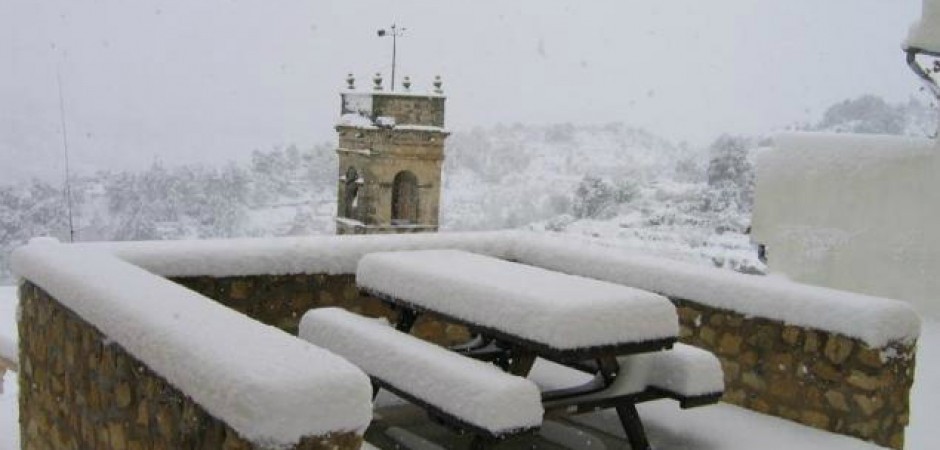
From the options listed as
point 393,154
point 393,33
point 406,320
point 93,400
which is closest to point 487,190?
point 393,33

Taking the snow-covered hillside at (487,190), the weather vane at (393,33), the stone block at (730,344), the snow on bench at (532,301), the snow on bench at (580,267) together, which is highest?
the weather vane at (393,33)

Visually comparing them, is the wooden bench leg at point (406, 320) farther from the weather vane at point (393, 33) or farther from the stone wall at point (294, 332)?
the weather vane at point (393, 33)

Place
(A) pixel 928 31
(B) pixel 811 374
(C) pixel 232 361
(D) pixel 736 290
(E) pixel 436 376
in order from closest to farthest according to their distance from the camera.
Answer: (C) pixel 232 361 → (E) pixel 436 376 → (B) pixel 811 374 → (D) pixel 736 290 → (A) pixel 928 31

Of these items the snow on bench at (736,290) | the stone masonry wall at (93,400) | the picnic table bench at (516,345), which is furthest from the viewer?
the snow on bench at (736,290)

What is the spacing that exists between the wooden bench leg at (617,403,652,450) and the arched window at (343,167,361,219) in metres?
13.9

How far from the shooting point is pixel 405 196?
17.6m

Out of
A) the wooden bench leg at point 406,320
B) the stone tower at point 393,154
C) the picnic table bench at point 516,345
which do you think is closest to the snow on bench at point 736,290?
the picnic table bench at point 516,345

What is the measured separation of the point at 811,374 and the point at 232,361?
2.52m

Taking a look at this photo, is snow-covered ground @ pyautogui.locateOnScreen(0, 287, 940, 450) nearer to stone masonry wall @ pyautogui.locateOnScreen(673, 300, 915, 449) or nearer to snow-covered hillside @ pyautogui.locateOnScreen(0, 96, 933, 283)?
stone masonry wall @ pyautogui.locateOnScreen(673, 300, 915, 449)

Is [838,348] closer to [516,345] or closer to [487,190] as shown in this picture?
[516,345]

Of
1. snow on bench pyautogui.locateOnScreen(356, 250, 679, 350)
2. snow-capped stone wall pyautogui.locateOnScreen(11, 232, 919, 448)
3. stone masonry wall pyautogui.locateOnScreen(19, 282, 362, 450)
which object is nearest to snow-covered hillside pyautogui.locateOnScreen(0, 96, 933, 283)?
snow-capped stone wall pyautogui.locateOnScreen(11, 232, 919, 448)

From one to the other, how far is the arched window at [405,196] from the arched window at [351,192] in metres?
0.66

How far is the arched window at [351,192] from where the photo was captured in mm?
17406

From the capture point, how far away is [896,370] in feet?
12.4
